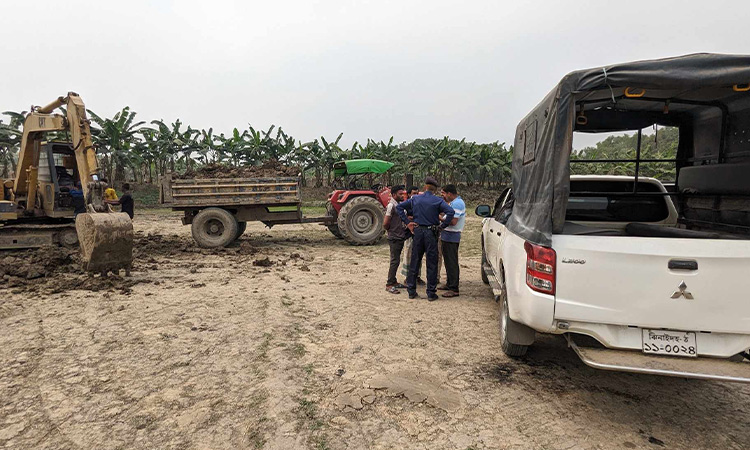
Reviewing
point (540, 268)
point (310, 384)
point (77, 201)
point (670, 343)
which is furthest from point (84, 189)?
point (670, 343)

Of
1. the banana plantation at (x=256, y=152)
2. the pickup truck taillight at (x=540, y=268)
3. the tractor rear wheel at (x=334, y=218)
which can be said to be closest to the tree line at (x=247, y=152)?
the banana plantation at (x=256, y=152)

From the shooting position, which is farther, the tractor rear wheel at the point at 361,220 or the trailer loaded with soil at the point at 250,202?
the tractor rear wheel at the point at 361,220

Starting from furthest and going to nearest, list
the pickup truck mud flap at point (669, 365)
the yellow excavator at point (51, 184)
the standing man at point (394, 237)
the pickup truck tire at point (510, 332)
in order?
1. the yellow excavator at point (51, 184)
2. the standing man at point (394, 237)
3. the pickup truck tire at point (510, 332)
4. the pickup truck mud flap at point (669, 365)

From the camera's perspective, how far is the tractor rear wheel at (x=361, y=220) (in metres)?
10.3

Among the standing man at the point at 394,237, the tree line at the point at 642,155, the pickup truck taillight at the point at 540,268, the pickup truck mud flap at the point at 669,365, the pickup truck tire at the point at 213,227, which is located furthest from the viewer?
the pickup truck tire at the point at 213,227

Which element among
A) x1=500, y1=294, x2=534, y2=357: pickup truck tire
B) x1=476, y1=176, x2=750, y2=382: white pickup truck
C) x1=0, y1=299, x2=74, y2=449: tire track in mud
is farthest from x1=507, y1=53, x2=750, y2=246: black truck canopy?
x1=0, y1=299, x2=74, y2=449: tire track in mud

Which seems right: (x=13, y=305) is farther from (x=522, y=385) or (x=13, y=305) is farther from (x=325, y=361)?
(x=522, y=385)

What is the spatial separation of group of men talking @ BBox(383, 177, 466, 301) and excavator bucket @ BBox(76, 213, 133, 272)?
4026 mm

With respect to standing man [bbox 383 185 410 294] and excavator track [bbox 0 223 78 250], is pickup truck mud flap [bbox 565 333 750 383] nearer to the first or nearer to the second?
standing man [bbox 383 185 410 294]

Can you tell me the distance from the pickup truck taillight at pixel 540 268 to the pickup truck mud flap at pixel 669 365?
0.51 meters

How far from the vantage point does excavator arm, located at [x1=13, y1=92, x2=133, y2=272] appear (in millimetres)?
6246

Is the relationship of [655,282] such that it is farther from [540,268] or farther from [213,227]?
[213,227]

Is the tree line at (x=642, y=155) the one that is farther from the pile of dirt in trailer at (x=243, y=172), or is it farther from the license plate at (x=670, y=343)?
the pile of dirt in trailer at (x=243, y=172)

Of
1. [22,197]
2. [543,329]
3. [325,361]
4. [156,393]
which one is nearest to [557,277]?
[543,329]
